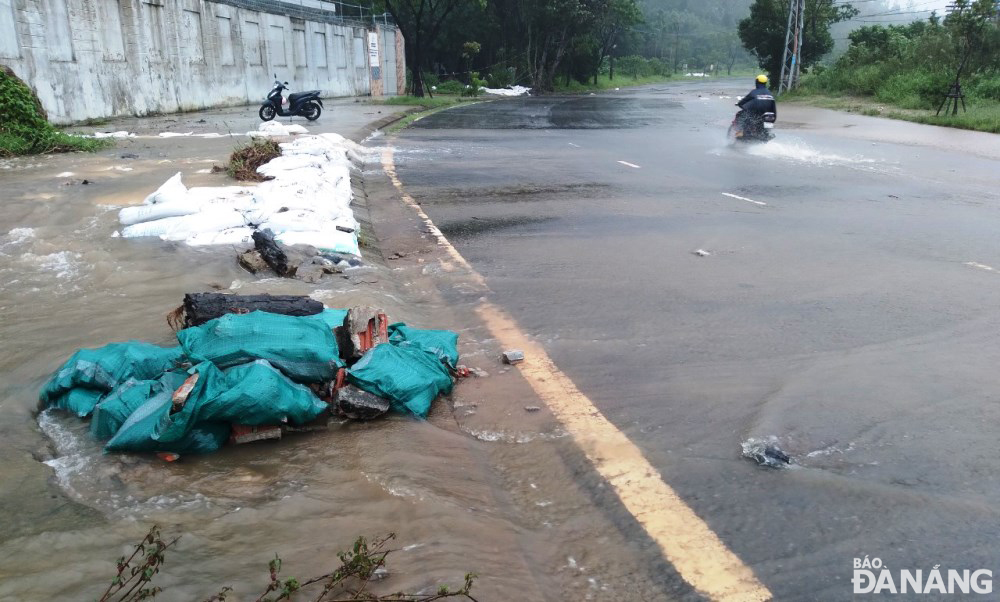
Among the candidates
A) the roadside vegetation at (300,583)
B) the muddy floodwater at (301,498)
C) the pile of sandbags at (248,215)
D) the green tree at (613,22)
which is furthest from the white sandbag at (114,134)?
the green tree at (613,22)

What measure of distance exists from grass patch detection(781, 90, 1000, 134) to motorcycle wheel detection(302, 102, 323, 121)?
17.2 meters

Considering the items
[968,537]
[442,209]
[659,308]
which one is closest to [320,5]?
[442,209]

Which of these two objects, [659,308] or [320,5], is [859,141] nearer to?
[659,308]

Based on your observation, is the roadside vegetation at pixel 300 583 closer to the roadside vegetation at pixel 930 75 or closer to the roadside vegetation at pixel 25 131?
the roadside vegetation at pixel 25 131

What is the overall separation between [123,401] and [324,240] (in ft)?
10.9

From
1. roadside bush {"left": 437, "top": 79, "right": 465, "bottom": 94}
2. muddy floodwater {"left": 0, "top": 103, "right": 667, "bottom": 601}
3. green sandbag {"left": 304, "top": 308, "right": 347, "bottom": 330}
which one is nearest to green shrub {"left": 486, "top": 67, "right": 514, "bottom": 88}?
roadside bush {"left": 437, "top": 79, "right": 465, "bottom": 94}

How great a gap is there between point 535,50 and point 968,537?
53.4m

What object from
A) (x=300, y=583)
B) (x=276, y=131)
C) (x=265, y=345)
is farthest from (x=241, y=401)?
(x=276, y=131)

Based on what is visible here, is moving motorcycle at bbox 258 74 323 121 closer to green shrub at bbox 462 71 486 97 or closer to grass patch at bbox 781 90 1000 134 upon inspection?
grass patch at bbox 781 90 1000 134

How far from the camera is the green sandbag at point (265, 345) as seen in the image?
11.8ft

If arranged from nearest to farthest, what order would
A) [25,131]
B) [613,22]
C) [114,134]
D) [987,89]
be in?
[25,131], [114,134], [987,89], [613,22]

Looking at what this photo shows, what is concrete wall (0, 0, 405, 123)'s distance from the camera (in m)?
17.7

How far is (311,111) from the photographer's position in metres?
21.5

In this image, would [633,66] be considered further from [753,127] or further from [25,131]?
[25,131]
